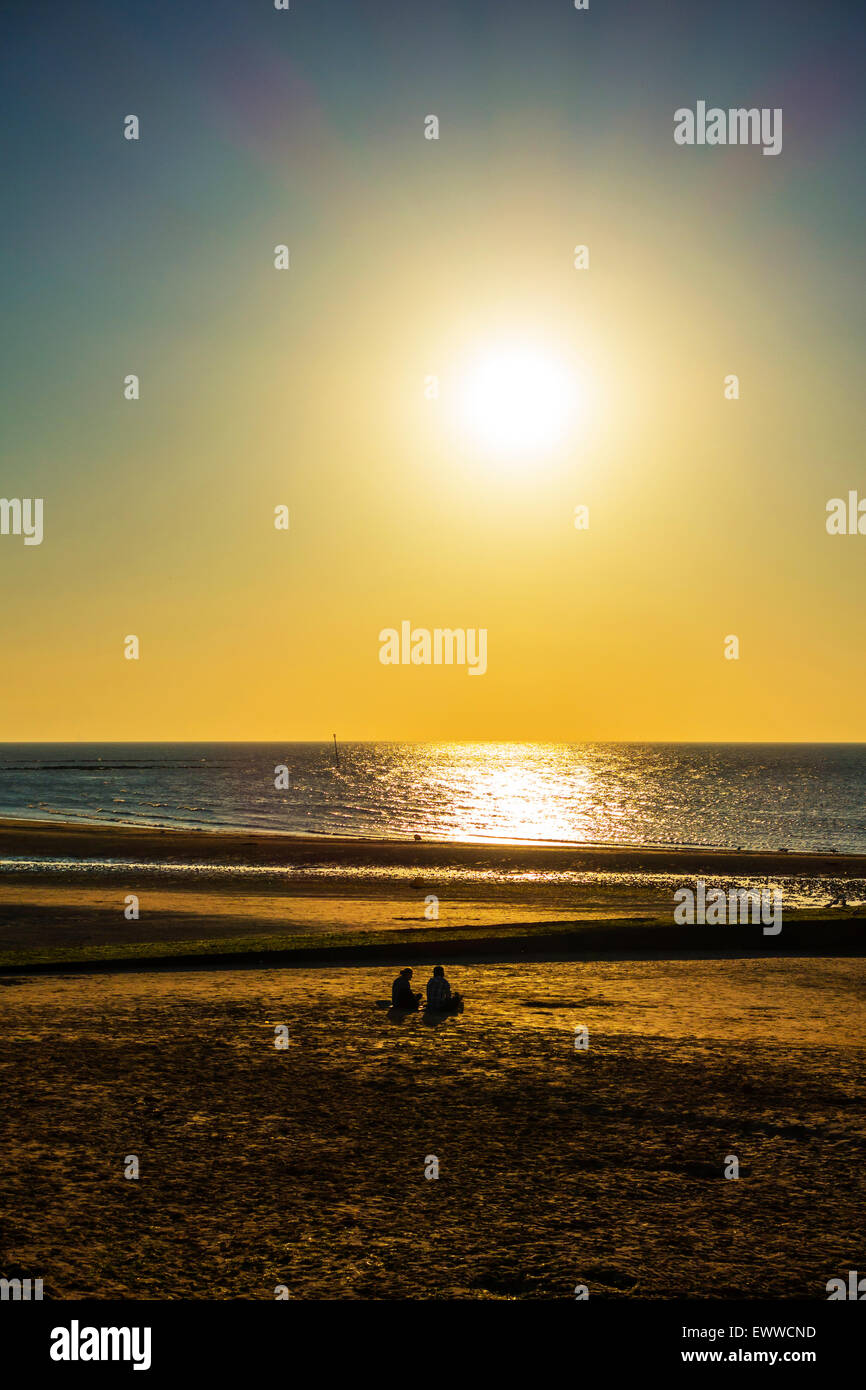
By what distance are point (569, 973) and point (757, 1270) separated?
1086 cm

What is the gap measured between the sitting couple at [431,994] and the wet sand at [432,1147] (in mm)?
583

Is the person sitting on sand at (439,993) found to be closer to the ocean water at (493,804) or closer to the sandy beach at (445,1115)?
the sandy beach at (445,1115)

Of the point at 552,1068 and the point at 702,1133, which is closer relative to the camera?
the point at 702,1133

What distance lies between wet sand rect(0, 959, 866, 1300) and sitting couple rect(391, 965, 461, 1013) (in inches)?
23.0

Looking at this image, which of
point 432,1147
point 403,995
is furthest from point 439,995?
point 432,1147

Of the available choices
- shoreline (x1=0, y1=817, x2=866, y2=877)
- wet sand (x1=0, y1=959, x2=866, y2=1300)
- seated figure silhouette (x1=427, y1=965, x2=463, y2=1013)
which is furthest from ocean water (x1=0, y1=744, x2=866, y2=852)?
wet sand (x1=0, y1=959, x2=866, y2=1300)

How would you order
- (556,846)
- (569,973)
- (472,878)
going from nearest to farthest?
(569,973), (472,878), (556,846)

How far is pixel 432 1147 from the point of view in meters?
8.88

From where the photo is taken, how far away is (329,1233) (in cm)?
718

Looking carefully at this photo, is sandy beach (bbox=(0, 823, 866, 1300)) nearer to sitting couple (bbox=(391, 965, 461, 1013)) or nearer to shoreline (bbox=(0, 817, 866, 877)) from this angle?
sitting couple (bbox=(391, 965, 461, 1013))

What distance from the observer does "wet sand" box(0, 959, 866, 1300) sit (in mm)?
6688
